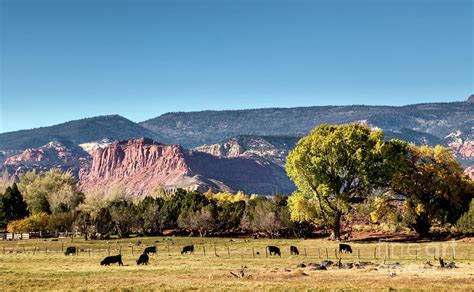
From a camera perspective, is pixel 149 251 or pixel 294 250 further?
pixel 149 251

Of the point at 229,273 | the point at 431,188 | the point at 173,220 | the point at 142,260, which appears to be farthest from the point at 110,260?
the point at 173,220

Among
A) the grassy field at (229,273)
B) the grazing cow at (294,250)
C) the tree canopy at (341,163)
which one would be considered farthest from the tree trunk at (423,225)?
the grazing cow at (294,250)

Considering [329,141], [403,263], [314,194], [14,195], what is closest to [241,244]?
[314,194]

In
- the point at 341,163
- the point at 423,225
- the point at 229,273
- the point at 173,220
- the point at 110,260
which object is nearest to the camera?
the point at 229,273

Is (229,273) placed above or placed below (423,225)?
above

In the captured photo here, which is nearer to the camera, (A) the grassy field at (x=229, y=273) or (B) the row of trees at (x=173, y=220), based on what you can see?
(A) the grassy field at (x=229, y=273)

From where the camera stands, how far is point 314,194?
81.8m

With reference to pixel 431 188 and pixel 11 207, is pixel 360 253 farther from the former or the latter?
pixel 11 207

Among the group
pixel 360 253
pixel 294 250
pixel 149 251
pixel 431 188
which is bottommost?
pixel 360 253

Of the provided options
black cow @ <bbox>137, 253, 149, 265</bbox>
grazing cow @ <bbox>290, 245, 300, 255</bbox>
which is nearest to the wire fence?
grazing cow @ <bbox>290, 245, 300, 255</bbox>

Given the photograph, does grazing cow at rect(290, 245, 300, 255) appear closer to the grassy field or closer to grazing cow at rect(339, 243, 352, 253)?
the grassy field

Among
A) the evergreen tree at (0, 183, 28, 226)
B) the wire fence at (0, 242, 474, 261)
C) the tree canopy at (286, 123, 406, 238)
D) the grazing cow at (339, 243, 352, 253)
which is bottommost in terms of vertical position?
the wire fence at (0, 242, 474, 261)

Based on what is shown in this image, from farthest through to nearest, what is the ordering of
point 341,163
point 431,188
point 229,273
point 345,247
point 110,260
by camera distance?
point 431,188
point 341,163
point 345,247
point 110,260
point 229,273

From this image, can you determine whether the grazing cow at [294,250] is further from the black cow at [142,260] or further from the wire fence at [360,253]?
the black cow at [142,260]
